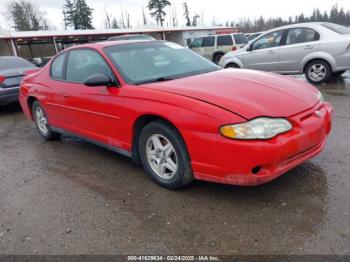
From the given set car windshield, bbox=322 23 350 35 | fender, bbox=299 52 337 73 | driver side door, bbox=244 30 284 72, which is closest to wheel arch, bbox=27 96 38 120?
driver side door, bbox=244 30 284 72

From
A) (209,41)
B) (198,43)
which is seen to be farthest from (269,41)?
(198,43)

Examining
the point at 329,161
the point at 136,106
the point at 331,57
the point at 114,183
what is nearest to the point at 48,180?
the point at 114,183

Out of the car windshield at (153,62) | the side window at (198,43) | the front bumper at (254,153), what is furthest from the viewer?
the side window at (198,43)

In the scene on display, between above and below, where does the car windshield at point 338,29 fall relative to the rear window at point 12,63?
above

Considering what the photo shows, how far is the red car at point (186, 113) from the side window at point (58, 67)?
0.16ft

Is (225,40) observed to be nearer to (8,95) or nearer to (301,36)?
(301,36)

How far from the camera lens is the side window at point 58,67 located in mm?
5082

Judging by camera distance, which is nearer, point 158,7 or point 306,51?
point 306,51

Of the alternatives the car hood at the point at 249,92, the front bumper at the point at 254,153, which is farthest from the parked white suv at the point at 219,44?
the front bumper at the point at 254,153

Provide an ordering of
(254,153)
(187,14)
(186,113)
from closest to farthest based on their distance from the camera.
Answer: (254,153)
(186,113)
(187,14)

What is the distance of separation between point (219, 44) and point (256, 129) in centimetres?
1654

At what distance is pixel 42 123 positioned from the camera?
5.94 metres

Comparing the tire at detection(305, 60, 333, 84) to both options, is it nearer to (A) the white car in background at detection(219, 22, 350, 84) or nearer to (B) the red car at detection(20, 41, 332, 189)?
(A) the white car in background at detection(219, 22, 350, 84)

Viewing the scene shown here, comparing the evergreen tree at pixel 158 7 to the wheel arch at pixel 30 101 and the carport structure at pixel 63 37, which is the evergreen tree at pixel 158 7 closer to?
the carport structure at pixel 63 37
